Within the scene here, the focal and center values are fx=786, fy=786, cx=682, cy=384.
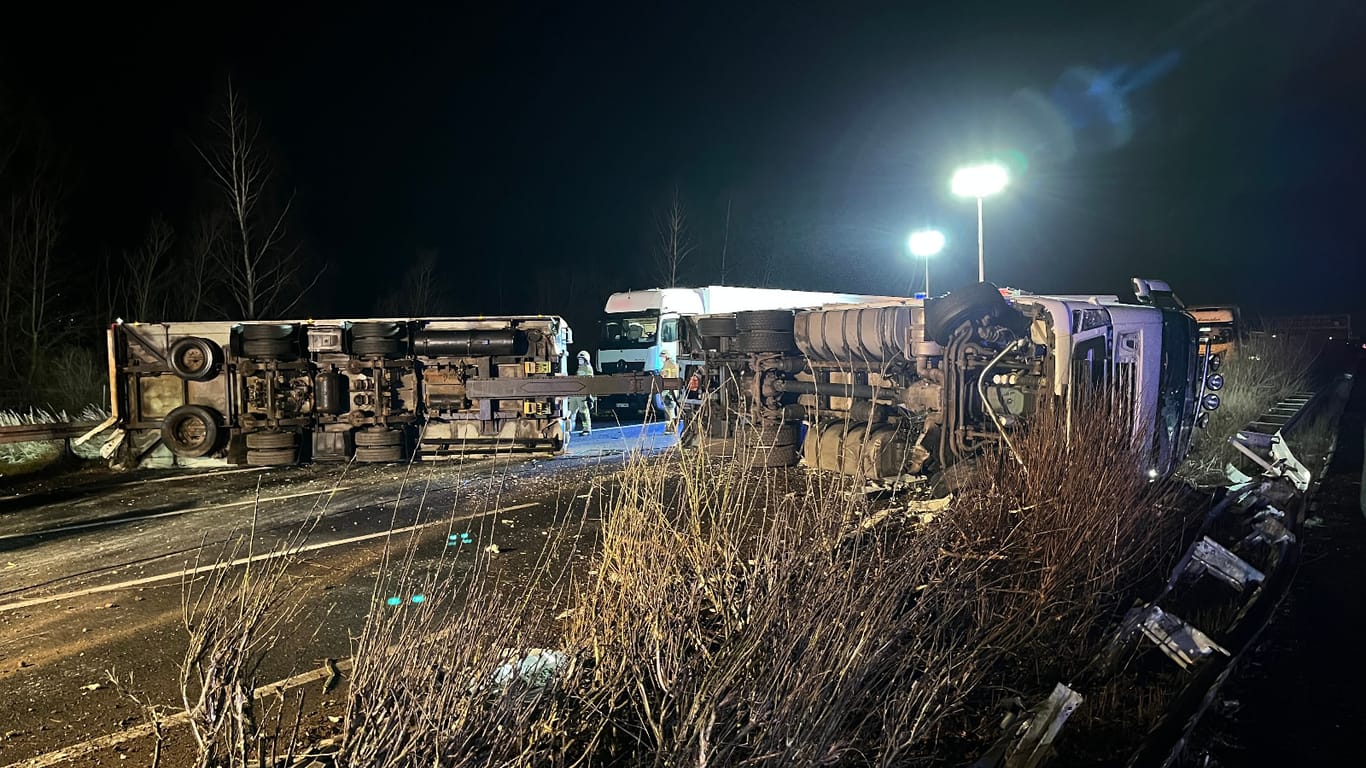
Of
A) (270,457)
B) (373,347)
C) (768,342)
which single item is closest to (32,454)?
(270,457)

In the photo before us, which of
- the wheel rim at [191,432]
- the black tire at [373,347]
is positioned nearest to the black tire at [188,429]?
the wheel rim at [191,432]

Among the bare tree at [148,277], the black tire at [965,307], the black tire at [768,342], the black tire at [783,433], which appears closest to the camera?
the black tire at [965,307]

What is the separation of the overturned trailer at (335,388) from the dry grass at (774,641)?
7358 millimetres

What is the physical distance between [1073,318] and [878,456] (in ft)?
7.38

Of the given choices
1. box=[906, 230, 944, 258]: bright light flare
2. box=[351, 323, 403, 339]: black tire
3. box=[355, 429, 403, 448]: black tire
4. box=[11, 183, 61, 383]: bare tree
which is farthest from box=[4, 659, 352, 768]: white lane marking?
box=[11, 183, 61, 383]: bare tree

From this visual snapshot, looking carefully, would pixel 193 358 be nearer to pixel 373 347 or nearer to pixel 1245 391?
pixel 373 347

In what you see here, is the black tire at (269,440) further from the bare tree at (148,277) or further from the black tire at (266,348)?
the bare tree at (148,277)

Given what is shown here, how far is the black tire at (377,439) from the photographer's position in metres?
11.5

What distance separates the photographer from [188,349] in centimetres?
1141

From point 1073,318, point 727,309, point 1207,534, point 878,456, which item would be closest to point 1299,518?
point 1207,534

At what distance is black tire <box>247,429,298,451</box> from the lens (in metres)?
11.3

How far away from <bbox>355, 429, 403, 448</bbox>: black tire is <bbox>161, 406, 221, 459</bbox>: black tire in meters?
2.03

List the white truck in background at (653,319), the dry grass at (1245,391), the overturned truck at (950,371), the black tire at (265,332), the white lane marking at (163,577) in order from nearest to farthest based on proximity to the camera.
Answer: the white lane marking at (163,577) → the overturned truck at (950,371) → the dry grass at (1245,391) → the black tire at (265,332) → the white truck in background at (653,319)

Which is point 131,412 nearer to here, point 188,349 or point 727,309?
point 188,349
